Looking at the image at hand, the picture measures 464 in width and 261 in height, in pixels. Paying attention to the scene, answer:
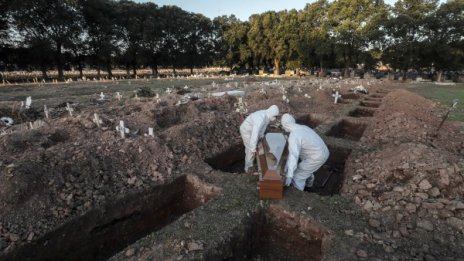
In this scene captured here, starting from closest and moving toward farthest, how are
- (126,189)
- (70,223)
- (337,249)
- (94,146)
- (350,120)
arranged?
(337,249) < (70,223) < (126,189) < (94,146) < (350,120)

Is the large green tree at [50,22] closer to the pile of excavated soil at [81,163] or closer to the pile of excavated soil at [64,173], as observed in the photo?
the pile of excavated soil at [81,163]

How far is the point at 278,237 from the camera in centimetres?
489

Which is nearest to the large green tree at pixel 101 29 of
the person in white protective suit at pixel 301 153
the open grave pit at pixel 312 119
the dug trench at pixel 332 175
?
the open grave pit at pixel 312 119

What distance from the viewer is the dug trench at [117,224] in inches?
176

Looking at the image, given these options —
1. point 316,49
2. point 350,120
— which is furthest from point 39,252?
point 316,49

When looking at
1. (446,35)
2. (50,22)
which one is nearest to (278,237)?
(50,22)

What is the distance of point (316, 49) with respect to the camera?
39375mm

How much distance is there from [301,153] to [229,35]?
147ft

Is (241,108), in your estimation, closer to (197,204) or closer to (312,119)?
(312,119)

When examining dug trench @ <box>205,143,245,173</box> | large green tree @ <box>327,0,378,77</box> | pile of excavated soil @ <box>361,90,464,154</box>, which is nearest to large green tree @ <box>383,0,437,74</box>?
large green tree @ <box>327,0,378,77</box>

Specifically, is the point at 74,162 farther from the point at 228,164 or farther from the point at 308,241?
the point at 308,241

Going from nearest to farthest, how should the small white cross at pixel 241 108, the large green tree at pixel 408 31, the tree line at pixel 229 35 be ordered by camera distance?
the small white cross at pixel 241 108
the tree line at pixel 229 35
the large green tree at pixel 408 31

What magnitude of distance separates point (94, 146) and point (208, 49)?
143 ft

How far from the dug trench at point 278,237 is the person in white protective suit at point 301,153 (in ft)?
2.72
